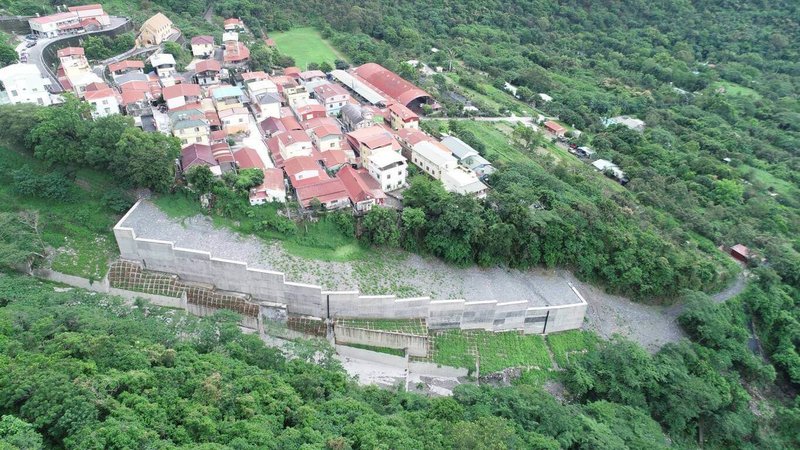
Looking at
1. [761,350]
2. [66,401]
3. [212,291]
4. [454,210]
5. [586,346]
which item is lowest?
[761,350]

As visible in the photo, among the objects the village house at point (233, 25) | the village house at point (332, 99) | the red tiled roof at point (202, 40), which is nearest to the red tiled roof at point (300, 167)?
the village house at point (332, 99)

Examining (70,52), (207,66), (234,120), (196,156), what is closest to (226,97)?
(234,120)

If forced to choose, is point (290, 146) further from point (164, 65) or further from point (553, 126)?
point (553, 126)

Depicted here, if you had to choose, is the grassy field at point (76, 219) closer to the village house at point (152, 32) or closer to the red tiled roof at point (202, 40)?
the village house at point (152, 32)

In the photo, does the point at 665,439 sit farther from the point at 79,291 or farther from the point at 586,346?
the point at 79,291

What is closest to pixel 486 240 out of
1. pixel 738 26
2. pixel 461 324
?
pixel 461 324
